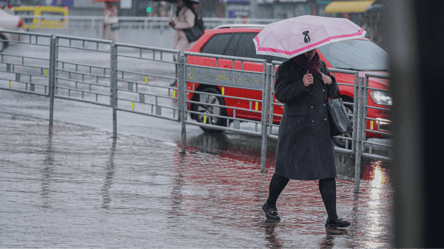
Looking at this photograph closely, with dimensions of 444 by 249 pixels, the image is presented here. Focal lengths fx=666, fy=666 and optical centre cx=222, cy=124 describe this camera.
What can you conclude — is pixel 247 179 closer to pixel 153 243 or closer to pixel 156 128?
pixel 153 243

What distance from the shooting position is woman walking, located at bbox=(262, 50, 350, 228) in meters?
5.16

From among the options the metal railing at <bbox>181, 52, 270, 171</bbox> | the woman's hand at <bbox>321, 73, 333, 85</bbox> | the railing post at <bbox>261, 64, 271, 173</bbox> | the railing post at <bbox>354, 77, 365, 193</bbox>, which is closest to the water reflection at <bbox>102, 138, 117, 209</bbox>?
the metal railing at <bbox>181, 52, 270, 171</bbox>

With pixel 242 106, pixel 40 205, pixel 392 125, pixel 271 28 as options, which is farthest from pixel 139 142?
pixel 392 125

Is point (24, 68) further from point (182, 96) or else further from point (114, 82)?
point (182, 96)

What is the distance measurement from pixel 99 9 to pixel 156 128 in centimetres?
3774

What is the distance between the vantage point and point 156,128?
1114cm

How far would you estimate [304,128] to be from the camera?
5.20 meters

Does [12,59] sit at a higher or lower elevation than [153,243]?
higher

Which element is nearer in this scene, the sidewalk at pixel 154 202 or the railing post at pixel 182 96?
the sidewalk at pixel 154 202

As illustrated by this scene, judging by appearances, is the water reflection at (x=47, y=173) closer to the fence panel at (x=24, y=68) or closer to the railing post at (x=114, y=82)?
the railing post at (x=114, y=82)

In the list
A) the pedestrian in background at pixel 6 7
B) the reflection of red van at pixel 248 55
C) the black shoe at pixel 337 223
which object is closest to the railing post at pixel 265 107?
the reflection of red van at pixel 248 55

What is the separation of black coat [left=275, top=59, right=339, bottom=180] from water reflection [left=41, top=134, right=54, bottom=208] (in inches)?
81.6

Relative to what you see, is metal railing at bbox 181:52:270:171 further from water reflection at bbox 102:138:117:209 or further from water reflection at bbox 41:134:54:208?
water reflection at bbox 41:134:54:208

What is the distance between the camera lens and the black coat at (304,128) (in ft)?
16.9
